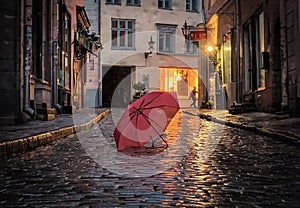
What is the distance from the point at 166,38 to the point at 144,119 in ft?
96.8

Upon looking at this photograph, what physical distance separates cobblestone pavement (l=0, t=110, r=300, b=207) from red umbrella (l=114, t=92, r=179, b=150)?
1.23 feet

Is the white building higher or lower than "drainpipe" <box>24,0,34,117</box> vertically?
higher

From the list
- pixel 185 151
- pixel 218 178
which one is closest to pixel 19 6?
pixel 185 151

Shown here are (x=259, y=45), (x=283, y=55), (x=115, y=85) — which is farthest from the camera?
(x=115, y=85)

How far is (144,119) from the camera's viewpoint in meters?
6.35

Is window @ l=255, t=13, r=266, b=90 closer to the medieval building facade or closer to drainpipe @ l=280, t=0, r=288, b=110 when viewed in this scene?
drainpipe @ l=280, t=0, r=288, b=110

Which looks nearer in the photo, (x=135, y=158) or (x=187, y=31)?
(x=135, y=158)

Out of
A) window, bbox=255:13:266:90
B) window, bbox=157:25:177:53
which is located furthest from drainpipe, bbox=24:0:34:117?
window, bbox=157:25:177:53

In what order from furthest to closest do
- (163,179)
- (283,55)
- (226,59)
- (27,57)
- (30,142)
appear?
1. (226,59)
2. (283,55)
3. (27,57)
4. (30,142)
5. (163,179)

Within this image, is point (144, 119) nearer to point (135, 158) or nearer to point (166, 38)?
point (135, 158)

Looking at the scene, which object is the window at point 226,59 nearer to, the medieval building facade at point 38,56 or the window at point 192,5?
the medieval building facade at point 38,56

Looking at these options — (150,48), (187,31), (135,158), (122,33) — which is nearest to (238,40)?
(187,31)

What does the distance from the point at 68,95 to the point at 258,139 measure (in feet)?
38.6

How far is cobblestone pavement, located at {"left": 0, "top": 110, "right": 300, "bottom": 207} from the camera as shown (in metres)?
3.20
